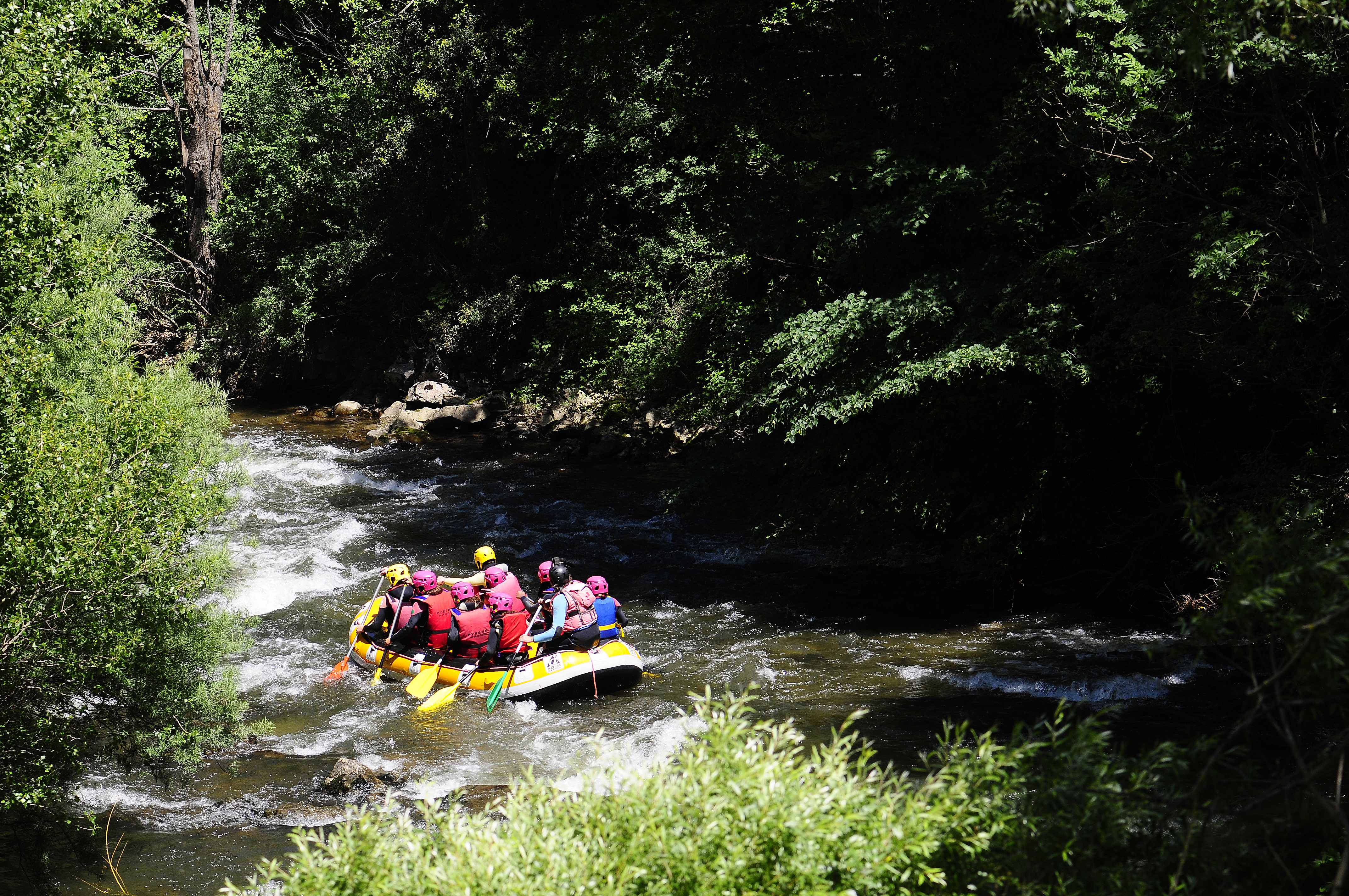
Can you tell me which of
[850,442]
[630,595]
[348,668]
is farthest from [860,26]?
[348,668]

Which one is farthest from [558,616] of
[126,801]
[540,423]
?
[540,423]

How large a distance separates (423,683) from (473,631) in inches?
28.2

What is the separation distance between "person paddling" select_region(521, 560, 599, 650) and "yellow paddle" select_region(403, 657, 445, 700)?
38.7 inches

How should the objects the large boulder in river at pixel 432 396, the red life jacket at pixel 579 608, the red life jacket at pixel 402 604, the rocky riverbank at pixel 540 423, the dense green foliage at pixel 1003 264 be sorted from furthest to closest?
A: the large boulder in river at pixel 432 396 → the rocky riverbank at pixel 540 423 → the red life jacket at pixel 402 604 → the red life jacket at pixel 579 608 → the dense green foliage at pixel 1003 264

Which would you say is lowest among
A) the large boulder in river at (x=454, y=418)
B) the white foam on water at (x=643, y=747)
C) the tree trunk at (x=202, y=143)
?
the white foam on water at (x=643, y=747)

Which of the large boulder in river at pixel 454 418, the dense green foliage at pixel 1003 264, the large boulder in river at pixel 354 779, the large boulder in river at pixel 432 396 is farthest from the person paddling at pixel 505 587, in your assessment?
the large boulder in river at pixel 432 396

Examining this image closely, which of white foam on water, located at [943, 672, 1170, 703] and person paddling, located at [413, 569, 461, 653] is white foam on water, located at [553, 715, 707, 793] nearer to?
person paddling, located at [413, 569, 461, 653]

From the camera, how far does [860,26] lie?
37.8 ft

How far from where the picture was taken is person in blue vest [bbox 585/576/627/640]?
33.5 ft

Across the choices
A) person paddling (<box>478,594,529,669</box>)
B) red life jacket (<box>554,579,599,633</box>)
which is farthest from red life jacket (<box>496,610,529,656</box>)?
red life jacket (<box>554,579,599,633</box>)

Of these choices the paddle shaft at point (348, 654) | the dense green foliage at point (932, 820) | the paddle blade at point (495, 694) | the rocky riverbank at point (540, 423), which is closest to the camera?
the dense green foliage at point (932, 820)

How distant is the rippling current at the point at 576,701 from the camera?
7914mm

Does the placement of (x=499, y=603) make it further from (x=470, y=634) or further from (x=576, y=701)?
(x=576, y=701)

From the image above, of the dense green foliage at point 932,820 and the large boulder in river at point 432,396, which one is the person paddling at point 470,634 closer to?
the dense green foliage at point 932,820
